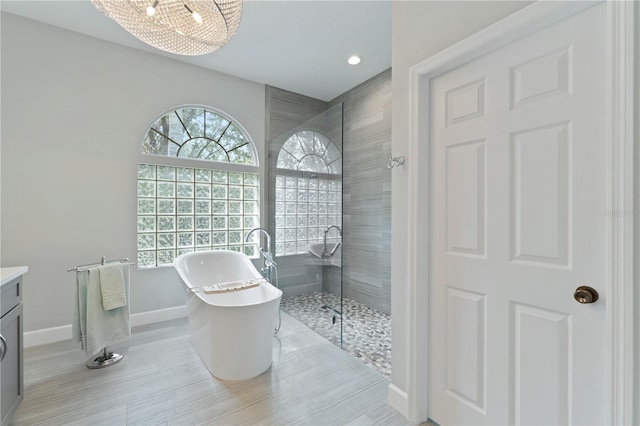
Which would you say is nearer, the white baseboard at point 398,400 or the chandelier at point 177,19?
the chandelier at point 177,19

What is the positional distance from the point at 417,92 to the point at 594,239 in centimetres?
108

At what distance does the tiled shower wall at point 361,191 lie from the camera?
3.27 metres

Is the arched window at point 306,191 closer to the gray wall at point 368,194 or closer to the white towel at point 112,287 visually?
the gray wall at point 368,194

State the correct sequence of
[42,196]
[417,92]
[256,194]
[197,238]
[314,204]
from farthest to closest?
[256,194] < [197,238] < [314,204] < [42,196] < [417,92]

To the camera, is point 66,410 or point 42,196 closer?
point 66,410

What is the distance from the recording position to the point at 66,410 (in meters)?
1.71

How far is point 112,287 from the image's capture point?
7.24ft

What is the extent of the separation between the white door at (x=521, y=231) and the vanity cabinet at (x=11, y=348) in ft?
7.59

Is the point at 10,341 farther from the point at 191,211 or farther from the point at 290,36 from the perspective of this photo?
the point at 290,36

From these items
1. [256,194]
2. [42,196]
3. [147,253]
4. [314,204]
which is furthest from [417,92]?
[42,196]

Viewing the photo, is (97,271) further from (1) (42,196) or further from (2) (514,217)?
(2) (514,217)

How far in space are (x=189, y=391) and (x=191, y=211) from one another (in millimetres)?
1963

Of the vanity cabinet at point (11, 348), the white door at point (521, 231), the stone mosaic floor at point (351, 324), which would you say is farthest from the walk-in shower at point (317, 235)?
the vanity cabinet at point (11, 348)

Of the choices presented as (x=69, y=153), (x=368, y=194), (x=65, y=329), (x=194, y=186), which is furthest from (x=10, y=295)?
(x=368, y=194)
